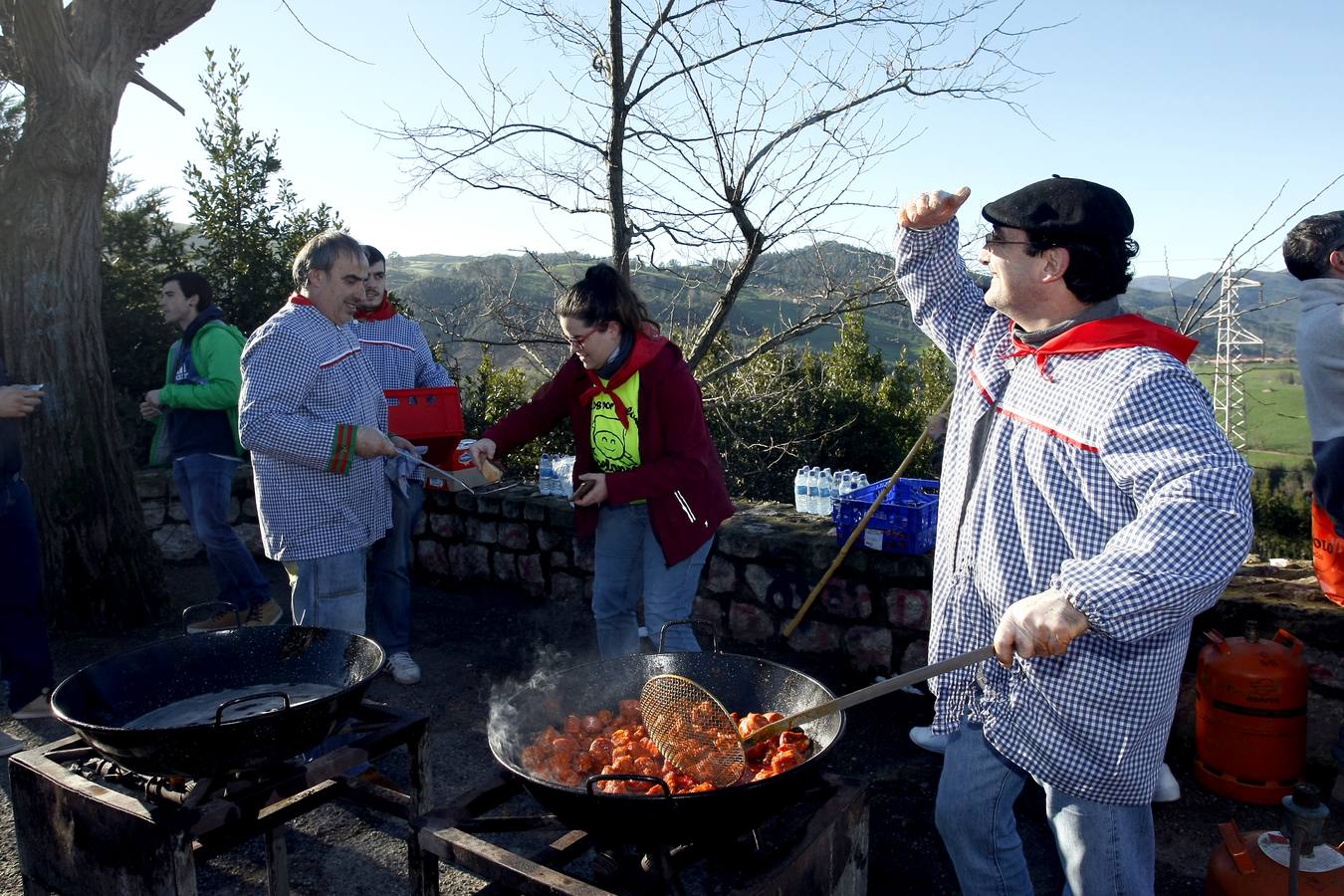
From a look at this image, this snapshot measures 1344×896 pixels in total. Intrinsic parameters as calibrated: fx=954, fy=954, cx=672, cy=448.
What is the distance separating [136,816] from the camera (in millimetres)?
2195

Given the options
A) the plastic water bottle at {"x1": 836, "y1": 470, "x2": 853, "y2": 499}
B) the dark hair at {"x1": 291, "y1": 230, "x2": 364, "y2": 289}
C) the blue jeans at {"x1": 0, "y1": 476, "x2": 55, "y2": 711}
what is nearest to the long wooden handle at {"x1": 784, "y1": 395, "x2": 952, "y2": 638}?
the plastic water bottle at {"x1": 836, "y1": 470, "x2": 853, "y2": 499}

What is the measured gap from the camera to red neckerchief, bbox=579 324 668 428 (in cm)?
372

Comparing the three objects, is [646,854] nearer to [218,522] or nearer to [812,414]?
[218,522]

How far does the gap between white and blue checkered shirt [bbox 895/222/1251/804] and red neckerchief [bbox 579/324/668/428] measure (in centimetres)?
152

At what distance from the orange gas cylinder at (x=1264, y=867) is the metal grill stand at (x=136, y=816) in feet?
7.08

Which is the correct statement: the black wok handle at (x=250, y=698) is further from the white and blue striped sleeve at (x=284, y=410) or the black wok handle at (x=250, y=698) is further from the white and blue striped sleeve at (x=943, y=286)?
the white and blue striped sleeve at (x=943, y=286)

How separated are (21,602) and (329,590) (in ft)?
5.53

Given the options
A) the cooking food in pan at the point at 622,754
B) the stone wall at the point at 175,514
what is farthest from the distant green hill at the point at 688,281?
the cooking food in pan at the point at 622,754

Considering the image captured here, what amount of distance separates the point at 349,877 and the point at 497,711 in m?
1.23

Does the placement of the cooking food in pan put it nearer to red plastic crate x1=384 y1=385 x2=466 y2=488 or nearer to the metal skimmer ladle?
the metal skimmer ladle

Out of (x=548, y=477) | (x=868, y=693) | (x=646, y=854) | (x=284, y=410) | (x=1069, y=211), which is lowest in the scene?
(x=646, y=854)

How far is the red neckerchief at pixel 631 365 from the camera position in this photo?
12.2 ft

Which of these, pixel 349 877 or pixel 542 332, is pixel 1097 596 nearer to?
pixel 349 877

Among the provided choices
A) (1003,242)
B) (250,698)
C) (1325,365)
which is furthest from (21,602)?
(1325,365)
